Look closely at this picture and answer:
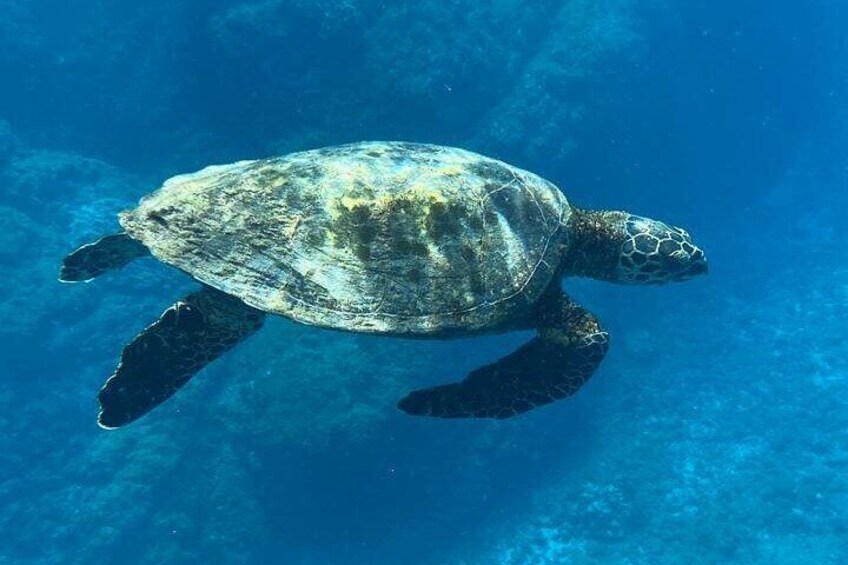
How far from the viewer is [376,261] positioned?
17.0ft

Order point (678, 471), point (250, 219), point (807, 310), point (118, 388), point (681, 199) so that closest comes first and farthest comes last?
point (250, 219), point (118, 388), point (678, 471), point (807, 310), point (681, 199)

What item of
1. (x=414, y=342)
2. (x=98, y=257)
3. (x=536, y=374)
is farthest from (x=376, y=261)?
(x=414, y=342)

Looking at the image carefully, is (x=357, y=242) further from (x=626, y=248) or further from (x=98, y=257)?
(x=98, y=257)

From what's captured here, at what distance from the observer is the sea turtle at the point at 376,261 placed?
513cm

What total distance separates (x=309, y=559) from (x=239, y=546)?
1.99 meters

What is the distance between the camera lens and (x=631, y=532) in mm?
17719

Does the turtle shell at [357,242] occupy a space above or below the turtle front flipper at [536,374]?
above

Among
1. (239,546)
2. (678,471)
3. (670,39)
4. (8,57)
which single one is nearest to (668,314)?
(678,471)

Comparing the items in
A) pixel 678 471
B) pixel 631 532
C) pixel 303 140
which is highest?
pixel 303 140

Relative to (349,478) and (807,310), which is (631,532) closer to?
(349,478)

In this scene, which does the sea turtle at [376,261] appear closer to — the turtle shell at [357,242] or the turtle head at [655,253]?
the turtle shell at [357,242]

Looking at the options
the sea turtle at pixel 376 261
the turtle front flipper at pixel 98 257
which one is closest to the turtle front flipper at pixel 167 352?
the sea turtle at pixel 376 261

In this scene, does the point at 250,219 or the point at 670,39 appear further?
the point at 670,39

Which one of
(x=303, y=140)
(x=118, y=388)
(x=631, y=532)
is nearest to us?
(x=118, y=388)
